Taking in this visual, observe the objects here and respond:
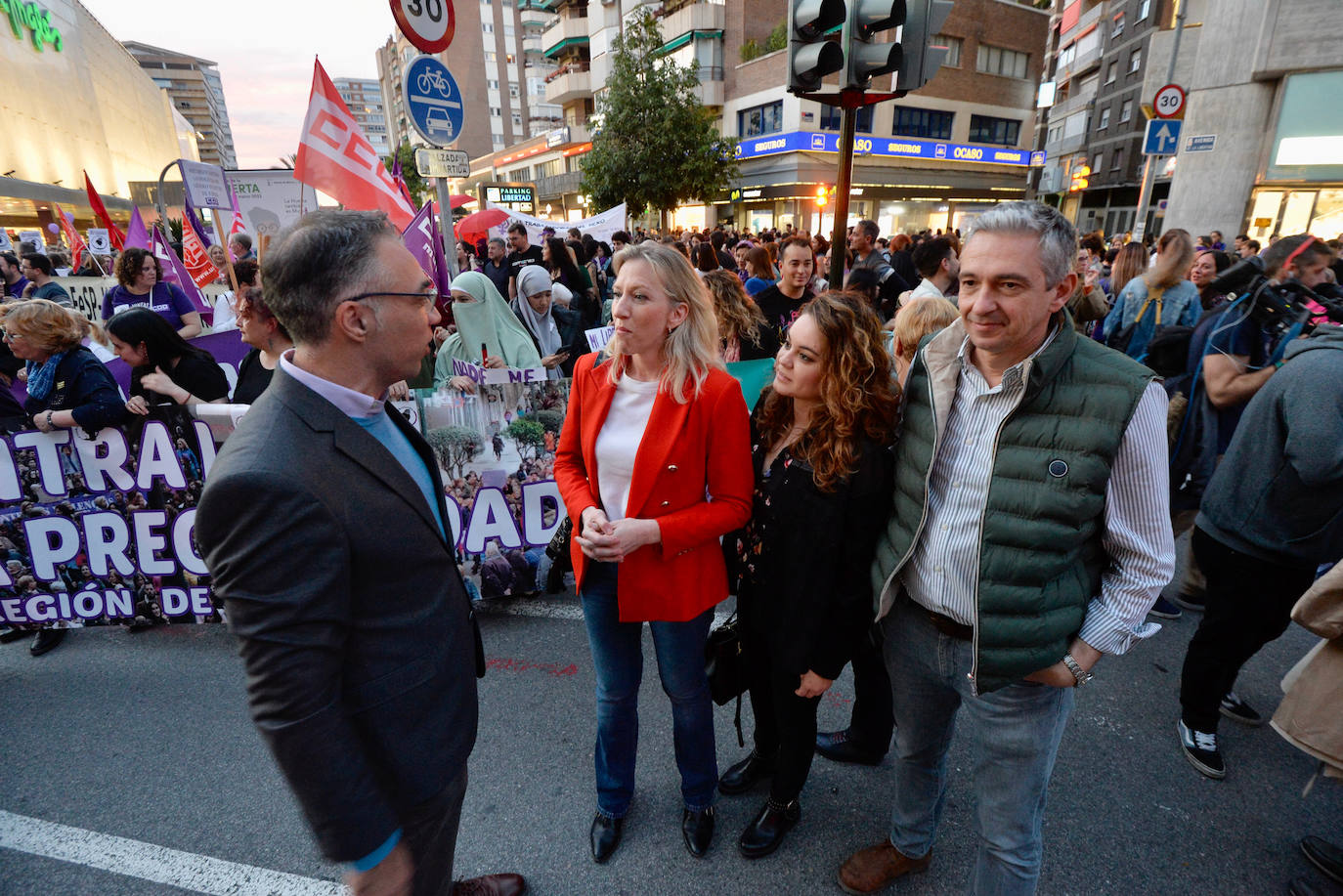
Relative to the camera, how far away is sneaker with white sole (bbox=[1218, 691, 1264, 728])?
288 cm

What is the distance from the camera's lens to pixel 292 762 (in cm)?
117

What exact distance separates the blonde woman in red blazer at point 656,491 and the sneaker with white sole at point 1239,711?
2.54 m

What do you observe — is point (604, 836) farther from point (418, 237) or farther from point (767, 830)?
point (418, 237)

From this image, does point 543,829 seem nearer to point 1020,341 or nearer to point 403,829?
point 403,829

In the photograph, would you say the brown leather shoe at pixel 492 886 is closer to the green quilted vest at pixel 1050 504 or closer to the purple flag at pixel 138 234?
the green quilted vest at pixel 1050 504

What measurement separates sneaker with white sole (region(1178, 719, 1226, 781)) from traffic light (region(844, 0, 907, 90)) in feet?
13.6

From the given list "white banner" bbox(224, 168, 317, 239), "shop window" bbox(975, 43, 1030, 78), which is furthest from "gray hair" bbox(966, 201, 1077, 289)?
"shop window" bbox(975, 43, 1030, 78)

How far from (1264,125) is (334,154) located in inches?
832

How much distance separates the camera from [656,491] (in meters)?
2.02

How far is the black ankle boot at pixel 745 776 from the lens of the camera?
101 inches

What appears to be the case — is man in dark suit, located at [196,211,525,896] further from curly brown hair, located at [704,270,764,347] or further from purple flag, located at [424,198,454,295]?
purple flag, located at [424,198,454,295]

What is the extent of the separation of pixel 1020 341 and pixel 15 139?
4645 cm

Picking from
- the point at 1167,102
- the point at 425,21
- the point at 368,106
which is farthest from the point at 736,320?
the point at 368,106

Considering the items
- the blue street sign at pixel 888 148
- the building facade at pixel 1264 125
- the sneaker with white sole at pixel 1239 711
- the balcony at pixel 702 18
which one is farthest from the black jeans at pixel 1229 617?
the balcony at pixel 702 18
